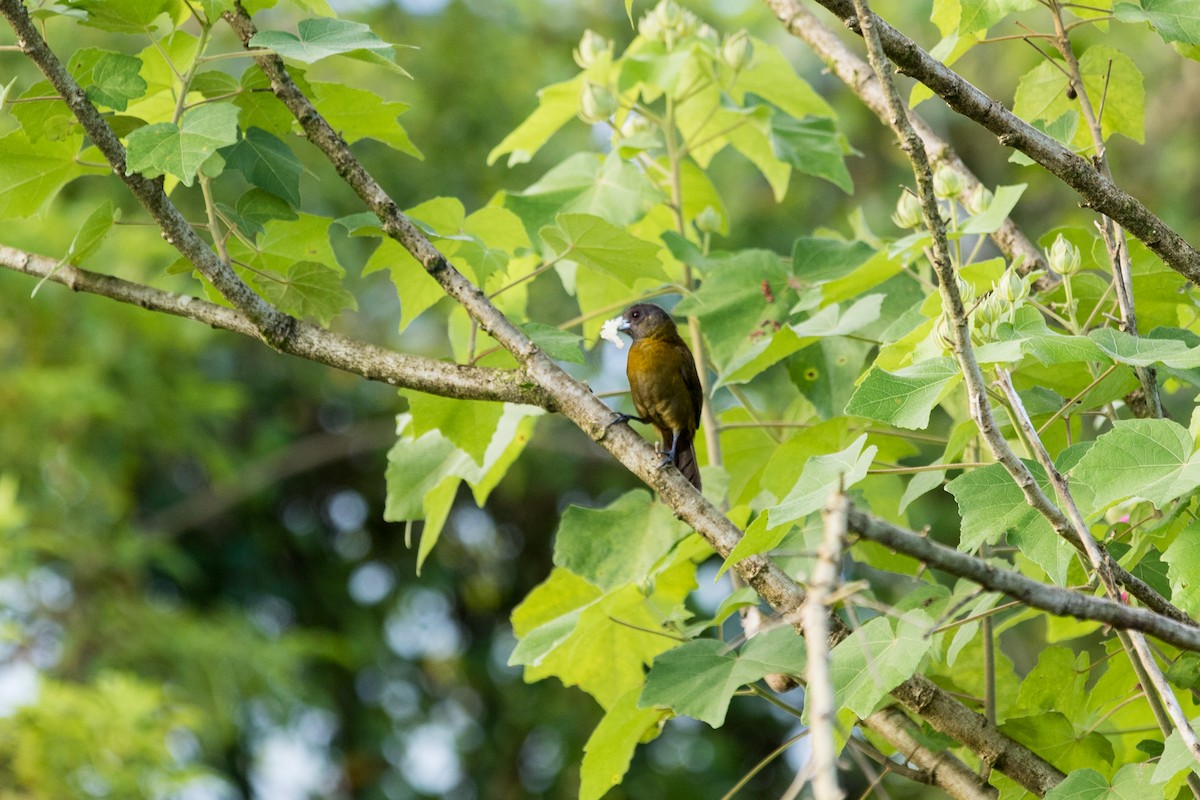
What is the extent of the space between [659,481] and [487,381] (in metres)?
0.30

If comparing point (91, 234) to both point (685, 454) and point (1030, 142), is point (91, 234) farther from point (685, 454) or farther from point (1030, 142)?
point (685, 454)

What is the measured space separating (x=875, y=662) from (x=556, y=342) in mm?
696

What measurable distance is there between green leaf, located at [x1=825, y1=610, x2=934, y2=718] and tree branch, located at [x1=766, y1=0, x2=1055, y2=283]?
0.73 metres

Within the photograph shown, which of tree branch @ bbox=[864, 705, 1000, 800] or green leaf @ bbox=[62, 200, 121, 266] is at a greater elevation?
green leaf @ bbox=[62, 200, 121, 266]

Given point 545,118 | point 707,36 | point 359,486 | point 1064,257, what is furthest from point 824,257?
point 359,486

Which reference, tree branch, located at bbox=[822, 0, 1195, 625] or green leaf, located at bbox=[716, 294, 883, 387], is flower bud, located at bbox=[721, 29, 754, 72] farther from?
tree branch, located at bbox=[822, 0, 1195, 625]

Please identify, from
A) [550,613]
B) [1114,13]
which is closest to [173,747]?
[550,613]

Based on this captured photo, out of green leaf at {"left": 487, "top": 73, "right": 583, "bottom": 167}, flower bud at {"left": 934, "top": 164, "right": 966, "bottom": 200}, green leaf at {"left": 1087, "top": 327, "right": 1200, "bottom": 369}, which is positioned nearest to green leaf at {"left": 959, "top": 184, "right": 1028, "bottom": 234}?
flower bud at {"left": 934, "top": 164, "right": 966, "bottom": 200}

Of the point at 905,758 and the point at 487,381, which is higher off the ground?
the point at 487,381

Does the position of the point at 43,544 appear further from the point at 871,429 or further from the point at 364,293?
the point at 871,429

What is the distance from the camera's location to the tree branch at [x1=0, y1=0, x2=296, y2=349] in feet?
5.57

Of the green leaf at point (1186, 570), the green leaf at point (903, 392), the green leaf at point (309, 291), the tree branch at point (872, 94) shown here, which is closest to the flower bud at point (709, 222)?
the tree branch at point (872, 94)

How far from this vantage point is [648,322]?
11.4 ft

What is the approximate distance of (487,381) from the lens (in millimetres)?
1769
